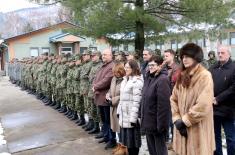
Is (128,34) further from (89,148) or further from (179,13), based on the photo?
(89,148)

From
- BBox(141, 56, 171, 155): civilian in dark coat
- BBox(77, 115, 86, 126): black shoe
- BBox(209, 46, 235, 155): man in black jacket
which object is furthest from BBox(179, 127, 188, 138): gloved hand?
BBox(77, 115, 86, 126): black shoe

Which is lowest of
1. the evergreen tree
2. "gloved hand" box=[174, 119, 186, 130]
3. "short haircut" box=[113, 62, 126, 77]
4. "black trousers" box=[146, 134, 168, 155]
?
"black trousers" box=[146, 134, 168, 155]

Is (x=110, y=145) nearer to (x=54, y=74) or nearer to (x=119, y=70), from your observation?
(x=119, y=70)

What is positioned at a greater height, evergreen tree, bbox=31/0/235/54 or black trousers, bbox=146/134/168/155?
evergreen tree, bbox=31/0/235/54

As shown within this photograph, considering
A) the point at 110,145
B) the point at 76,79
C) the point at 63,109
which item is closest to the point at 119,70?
the point at 110,145

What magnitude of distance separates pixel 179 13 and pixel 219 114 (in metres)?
6.60

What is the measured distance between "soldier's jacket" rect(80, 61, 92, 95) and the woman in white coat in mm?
2541

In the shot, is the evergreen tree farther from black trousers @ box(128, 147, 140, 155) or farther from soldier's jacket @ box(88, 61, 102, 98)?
black trousers @ box(128, 147, 140, 155)

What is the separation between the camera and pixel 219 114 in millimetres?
4898

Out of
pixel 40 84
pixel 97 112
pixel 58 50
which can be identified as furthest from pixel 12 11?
pixel 97 112

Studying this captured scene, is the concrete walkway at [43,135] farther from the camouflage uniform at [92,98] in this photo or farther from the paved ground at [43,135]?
the camouflage uniform at [92,98]

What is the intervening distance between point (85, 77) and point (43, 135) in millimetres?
1607

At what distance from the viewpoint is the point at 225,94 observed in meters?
4.79

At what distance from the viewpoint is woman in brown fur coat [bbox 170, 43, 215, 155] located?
3736 mm
